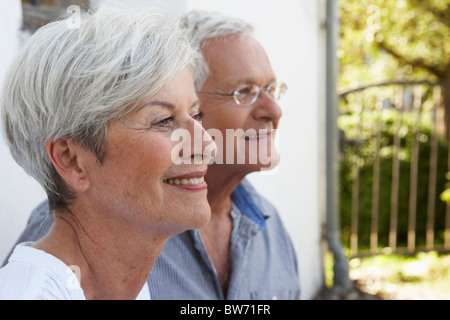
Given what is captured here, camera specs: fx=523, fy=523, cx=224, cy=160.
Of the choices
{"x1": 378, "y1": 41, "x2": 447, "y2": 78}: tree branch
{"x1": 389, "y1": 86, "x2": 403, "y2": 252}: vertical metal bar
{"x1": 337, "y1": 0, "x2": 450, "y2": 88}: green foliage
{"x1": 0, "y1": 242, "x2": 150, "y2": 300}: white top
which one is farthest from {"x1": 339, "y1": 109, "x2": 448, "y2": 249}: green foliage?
{"x1": 0, "y1": 242, "x2": 150, "y2": 300}: white top

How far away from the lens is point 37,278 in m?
0.94

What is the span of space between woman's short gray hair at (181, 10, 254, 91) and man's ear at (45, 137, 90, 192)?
576 mm

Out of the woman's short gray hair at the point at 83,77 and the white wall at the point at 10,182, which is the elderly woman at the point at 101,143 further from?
the white wall at the point at 10,182

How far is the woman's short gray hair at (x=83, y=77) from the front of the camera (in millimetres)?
958

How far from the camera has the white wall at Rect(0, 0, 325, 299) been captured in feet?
8.47

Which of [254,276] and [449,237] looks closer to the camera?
[254,276]

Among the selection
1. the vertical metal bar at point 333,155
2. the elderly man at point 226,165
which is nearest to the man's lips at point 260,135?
the elderly man at point 226,165

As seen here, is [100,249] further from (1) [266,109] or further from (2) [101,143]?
(1) [266,109]

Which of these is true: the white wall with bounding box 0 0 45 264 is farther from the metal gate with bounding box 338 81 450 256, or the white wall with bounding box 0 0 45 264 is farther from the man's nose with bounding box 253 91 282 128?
the metal gate with bounding box 338 81 450 256

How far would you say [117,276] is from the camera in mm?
1114

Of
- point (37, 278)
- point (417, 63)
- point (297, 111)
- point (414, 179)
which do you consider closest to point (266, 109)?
point (37, 278)

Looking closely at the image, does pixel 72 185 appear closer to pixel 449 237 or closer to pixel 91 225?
pixel 91 225

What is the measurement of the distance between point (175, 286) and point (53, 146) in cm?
72
